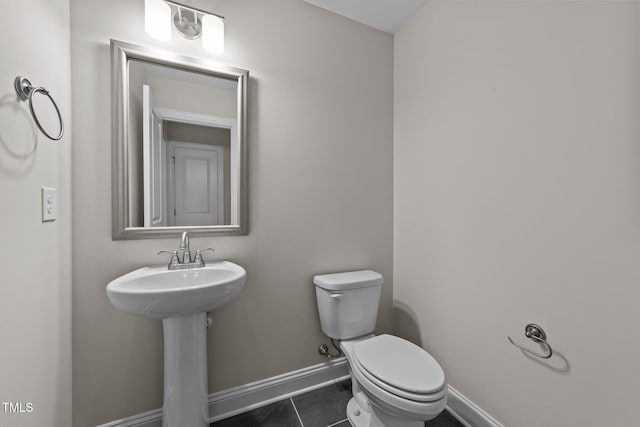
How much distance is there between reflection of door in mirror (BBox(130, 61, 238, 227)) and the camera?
4.06 feet

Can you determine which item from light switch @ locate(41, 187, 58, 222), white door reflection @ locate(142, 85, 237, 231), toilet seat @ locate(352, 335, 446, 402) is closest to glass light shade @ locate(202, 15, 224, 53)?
white door reflection @ locate(142, 85, 237, 231)

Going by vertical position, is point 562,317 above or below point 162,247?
below

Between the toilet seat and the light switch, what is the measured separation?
1333 mm

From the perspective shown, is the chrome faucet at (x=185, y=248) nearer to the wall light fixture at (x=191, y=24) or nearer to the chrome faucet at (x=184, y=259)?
the chrome faucet at (x=184, y=259)

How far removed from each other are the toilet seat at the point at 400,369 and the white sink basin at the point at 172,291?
66cm

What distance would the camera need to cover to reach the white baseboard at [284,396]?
48.1 inches

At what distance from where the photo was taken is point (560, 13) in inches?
36.6

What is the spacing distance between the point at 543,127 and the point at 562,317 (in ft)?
2.37

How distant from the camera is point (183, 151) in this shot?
4.34 feet

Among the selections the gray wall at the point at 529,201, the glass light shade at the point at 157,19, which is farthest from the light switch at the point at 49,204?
the gray wall at the point at 529,201

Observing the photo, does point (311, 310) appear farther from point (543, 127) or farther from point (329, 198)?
point (543, 127)

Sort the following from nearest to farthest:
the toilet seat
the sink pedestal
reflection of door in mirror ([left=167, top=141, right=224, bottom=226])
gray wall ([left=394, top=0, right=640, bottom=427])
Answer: gray wall ([left=394, top=0, right=640, bottom=427]) → the toilet seat → the sink pedestal → reflection of door in mirror ([left=167, top=141, right=224, bottom=226])

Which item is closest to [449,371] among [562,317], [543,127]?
[562,317]

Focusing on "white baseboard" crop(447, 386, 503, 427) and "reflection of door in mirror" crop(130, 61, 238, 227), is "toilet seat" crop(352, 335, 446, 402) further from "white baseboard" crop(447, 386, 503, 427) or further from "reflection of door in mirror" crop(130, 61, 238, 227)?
"reflection of door in mirror" crop(130, 61, 238, 227)
